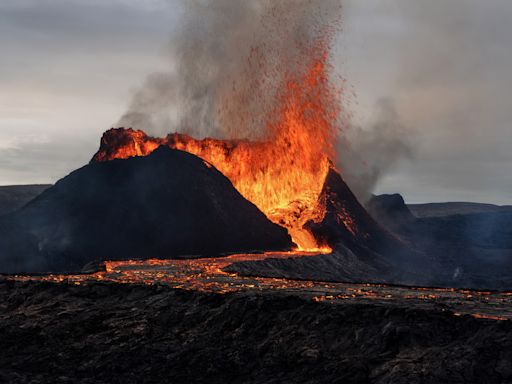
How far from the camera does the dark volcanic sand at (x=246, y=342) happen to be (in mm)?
17500

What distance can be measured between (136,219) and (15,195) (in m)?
89.6

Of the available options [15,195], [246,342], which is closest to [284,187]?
[246,342]

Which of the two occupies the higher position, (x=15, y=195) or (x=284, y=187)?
(x=15, y=195)

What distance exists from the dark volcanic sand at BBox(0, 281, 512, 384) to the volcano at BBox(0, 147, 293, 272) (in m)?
29.4

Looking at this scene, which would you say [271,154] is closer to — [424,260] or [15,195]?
[424,260]

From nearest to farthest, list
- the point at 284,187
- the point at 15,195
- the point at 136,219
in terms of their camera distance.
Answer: the point at 136,219 < the point at 284,187 < the point at 15,195

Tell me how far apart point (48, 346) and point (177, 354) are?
5855mm

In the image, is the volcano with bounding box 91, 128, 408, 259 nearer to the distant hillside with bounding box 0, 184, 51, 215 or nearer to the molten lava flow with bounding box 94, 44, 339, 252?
the molten lava flow with bounding box 94, 44, 339, 252

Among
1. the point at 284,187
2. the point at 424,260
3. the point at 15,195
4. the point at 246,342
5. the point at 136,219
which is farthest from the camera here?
the point at 15,195

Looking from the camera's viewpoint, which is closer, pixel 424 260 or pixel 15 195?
pixel 424 260

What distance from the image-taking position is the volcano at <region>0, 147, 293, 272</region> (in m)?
58.0

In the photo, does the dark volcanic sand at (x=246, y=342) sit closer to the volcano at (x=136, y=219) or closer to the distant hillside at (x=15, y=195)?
the volcano at (x=136, y=219)

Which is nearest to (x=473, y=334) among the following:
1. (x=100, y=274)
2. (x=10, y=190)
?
(x=100, y=274)

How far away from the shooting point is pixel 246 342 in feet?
71.3
